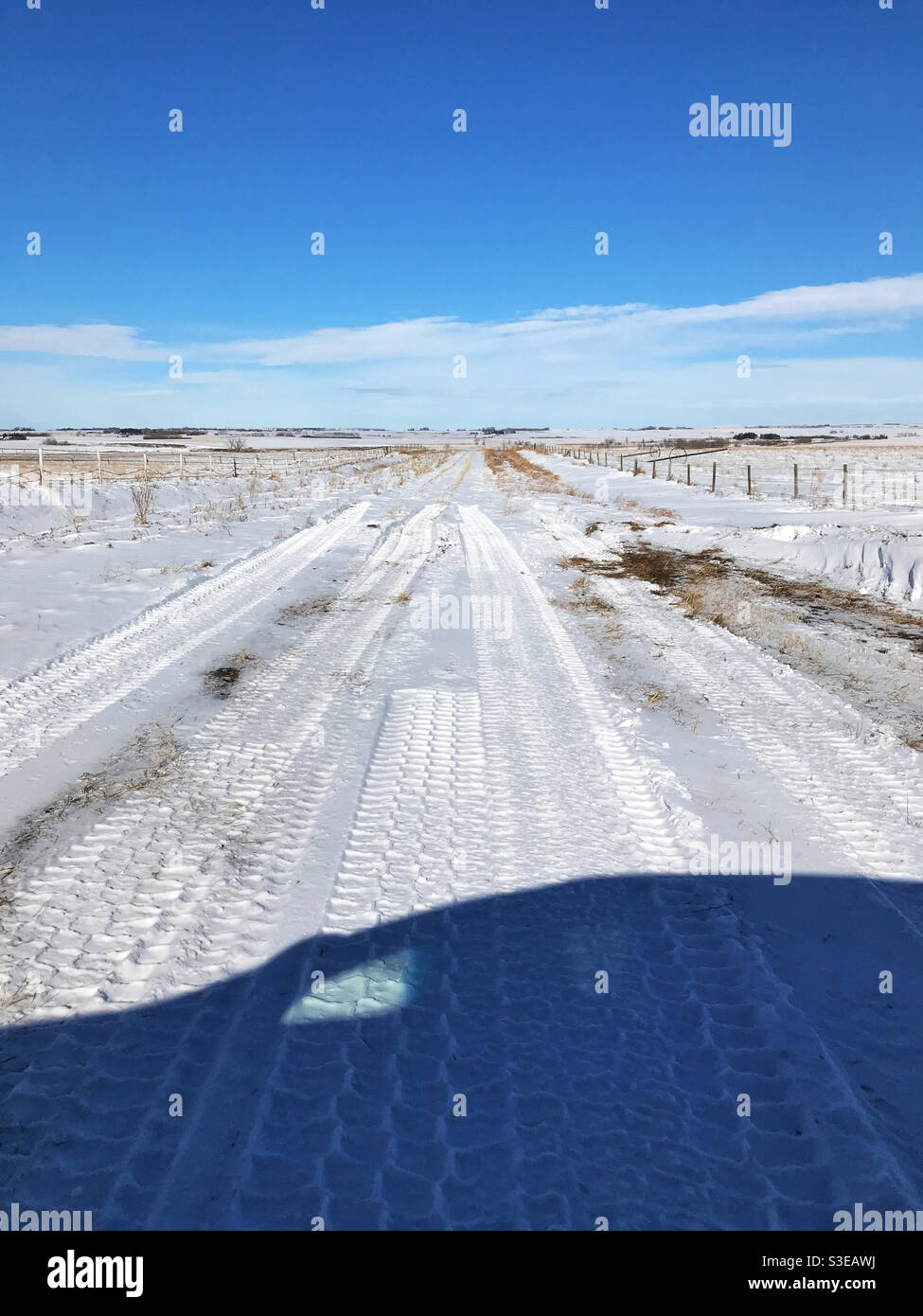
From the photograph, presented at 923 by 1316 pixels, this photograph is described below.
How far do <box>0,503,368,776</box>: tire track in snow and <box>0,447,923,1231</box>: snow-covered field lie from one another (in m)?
0.06

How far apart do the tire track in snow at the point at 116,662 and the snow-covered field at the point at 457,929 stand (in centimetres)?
6

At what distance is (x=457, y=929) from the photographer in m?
3.38

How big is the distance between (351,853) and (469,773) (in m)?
1.25

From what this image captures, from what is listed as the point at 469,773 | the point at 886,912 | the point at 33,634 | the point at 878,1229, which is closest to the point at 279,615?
the point at 33,634

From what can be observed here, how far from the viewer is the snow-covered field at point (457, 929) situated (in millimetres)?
2283

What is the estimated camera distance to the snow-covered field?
228cm

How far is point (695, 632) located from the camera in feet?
29.4
